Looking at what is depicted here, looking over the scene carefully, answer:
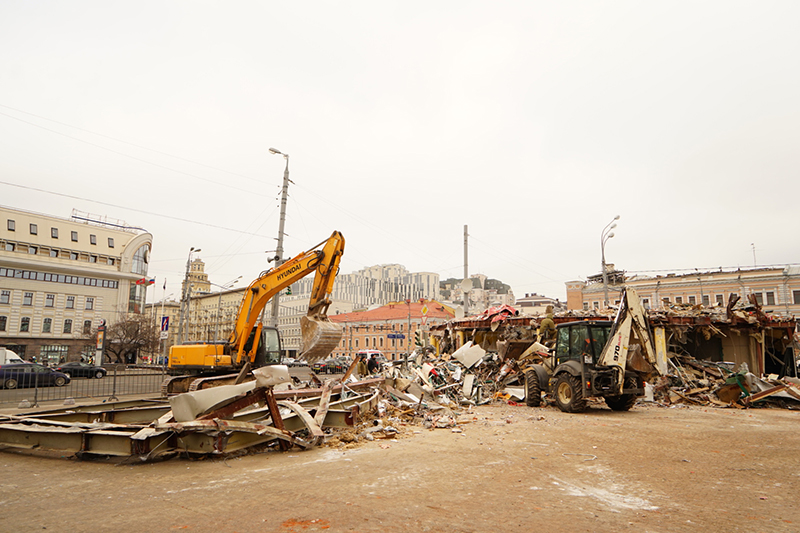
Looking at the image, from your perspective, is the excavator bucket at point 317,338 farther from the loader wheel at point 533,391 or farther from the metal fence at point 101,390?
the metal fence at point 101,390

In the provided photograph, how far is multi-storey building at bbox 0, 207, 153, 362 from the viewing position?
5684cm

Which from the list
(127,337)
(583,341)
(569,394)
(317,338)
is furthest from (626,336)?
(127,337)

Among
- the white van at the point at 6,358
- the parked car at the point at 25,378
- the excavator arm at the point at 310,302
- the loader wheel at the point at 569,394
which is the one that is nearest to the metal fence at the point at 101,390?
the parked car at the point at 25,378

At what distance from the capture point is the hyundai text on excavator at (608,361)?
1317cm

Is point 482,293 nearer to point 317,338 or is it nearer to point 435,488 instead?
point 317,338

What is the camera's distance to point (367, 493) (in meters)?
5.49

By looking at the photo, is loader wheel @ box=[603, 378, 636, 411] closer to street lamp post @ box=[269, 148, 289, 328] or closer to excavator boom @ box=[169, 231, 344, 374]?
excavator boom @ box=[169, 231, 344, 374]

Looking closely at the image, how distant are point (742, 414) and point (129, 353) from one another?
60.1 meters

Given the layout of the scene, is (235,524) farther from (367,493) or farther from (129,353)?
(129,353)

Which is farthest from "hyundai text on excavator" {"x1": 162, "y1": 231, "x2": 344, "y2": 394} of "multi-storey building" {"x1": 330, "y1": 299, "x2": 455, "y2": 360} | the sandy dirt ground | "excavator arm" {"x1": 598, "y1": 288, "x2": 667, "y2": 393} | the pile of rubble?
"multi-storey building" {"x1": 330, "y1": 299, "x2": 455, "y2": 360}

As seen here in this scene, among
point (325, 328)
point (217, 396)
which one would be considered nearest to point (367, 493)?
point (217, 396)

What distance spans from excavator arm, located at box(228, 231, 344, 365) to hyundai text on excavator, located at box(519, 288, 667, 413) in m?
6.68

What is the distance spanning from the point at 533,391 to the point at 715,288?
5135 cm

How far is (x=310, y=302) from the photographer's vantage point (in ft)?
40.9
